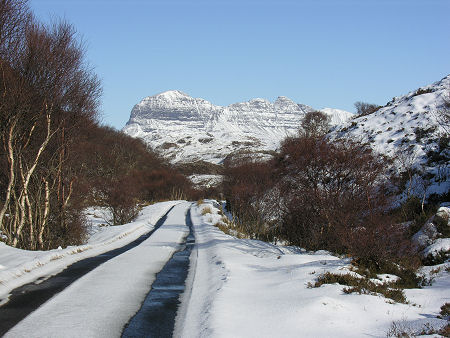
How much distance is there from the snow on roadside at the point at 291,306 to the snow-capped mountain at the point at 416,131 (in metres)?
13.4

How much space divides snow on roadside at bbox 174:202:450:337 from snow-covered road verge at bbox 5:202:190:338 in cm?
100

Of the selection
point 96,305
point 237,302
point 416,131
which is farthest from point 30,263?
point 416,131

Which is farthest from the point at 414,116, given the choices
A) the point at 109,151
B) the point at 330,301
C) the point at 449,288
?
the point at 109,151

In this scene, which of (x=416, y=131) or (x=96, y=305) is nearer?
(x=96, y=305)

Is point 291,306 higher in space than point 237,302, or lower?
higher

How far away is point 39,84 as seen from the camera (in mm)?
13477

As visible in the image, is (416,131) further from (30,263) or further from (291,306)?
(30,263)

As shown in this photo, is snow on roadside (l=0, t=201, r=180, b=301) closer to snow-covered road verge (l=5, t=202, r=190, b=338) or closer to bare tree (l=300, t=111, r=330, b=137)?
snow-covered road verge (l=5, t=202, r=190, b=338)

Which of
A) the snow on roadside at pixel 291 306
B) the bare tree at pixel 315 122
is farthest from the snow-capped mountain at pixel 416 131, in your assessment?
the bare tree at pixel 315 122

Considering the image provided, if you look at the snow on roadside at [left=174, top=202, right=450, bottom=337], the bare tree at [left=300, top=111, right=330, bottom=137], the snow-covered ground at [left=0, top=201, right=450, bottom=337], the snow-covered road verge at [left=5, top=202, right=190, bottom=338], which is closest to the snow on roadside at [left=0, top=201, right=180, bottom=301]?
the snow-covered ground at [left=0, top=201, right=450, bottom=337]

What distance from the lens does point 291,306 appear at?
624 centimetres

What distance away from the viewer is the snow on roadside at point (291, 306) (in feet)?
17.2

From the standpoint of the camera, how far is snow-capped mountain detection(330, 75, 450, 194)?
69.1 ft

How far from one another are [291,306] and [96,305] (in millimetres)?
3315
